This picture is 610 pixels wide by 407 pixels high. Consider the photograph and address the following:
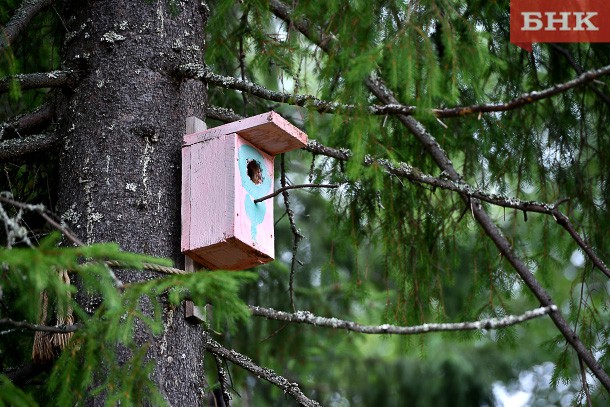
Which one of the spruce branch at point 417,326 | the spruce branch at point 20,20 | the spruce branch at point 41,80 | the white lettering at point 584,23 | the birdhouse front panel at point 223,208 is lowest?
the spruce branch at point 417,326

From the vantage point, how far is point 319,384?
8.22 metres

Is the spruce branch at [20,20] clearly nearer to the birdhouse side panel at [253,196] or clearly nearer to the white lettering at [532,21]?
→ the birdhouse side panel at [253,196]

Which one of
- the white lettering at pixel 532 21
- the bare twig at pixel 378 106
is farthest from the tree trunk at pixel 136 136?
the white lettering at pixel 532 21

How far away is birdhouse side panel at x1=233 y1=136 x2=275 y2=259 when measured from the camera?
3.69 m

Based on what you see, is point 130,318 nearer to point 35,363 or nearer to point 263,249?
point 35,363

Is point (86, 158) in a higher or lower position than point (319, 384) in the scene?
higher

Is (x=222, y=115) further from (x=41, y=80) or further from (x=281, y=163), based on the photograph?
(x=41, y=80)

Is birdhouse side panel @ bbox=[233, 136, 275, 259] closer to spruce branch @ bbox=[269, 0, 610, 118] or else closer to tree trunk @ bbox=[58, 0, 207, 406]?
tree trunk @ bbox=[58, 0, 207, 406]

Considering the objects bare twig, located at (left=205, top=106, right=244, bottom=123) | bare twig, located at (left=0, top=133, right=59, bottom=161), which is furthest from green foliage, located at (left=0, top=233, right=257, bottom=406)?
bare twig, located at (left=205, top=106, right=244, bottom=123)

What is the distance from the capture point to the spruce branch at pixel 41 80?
362cm

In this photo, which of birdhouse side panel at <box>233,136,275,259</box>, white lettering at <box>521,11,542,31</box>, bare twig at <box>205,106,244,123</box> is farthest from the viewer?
white lettering at <box>521,11,542,31</box>

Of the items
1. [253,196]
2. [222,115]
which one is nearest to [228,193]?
[253,196]

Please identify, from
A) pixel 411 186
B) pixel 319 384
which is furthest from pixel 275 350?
pixel 411 186

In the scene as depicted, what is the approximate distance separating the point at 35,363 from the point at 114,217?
0.51 metres
